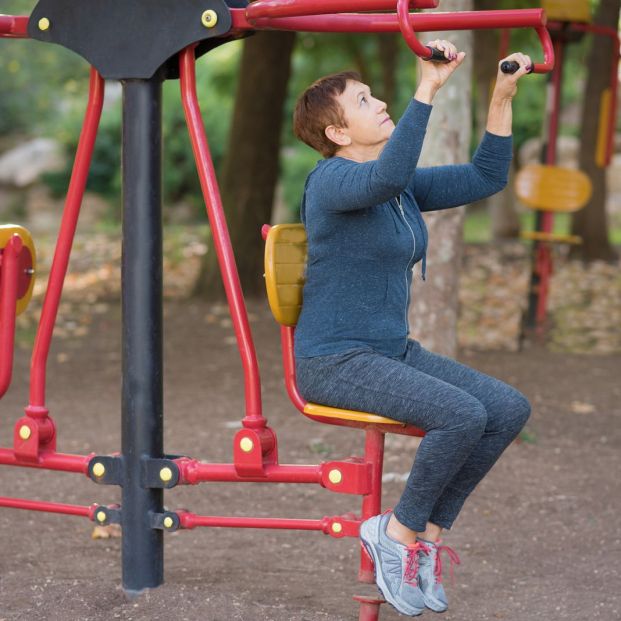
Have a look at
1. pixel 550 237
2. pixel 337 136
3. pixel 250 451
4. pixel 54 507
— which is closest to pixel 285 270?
pixel 337 136

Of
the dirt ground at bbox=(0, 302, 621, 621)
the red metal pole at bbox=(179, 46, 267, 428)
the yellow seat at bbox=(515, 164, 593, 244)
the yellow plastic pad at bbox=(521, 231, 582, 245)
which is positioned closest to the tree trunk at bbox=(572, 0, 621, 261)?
the yellow seat at bbox=(515, 164, 593, 244)

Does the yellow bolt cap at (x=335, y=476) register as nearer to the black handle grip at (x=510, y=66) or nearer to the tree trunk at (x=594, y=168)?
the black handle grip at (x=510, y=66)

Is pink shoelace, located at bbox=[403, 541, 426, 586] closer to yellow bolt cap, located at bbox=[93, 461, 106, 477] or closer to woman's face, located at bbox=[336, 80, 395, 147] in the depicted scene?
yellow bolt cap, located at bbox=[93, 461, 106, 477]

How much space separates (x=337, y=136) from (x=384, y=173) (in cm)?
32

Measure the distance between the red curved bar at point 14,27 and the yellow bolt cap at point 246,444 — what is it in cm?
129

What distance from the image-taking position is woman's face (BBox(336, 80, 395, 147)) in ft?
9.68

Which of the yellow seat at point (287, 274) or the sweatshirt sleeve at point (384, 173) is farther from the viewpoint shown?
the yellow seat at point (287, 274)

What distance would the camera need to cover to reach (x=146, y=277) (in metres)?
3.19

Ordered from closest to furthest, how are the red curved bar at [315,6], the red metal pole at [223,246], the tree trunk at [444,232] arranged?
1. the red curved bar at [315,6]
2. the red metal pole at [223,246]
3. the tree trunk at [444,232]

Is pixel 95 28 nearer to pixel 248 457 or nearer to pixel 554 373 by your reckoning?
pixel 248 457

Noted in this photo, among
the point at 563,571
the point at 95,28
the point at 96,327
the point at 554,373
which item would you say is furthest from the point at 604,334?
the point at 95,28

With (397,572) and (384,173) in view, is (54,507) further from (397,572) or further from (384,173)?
(384,173)

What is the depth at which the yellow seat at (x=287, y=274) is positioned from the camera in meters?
2.95

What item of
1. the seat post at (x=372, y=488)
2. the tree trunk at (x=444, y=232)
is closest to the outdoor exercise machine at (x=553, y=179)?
the tree trunk at (x=444, y=232)
